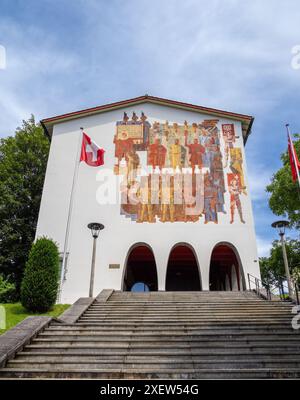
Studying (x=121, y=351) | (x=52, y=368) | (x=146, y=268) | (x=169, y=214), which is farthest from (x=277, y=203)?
(x=52, y=368)

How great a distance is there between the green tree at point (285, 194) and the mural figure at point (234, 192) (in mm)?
1718

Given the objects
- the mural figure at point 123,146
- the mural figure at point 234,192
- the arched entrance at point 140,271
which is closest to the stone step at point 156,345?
the arched entrance at point 140,271

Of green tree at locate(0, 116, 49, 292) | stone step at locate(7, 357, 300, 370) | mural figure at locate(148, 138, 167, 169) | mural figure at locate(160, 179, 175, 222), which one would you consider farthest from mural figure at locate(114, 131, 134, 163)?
stone step at locate(7, 357, 300, 370)

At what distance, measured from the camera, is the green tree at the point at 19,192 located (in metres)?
16.4

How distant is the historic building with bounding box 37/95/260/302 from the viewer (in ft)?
45.7

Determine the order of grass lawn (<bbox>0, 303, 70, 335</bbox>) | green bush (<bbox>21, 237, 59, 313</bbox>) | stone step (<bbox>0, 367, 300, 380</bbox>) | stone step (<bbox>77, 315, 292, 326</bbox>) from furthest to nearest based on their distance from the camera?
1. green bush (<bbox>21, 237, 59, 313</bbox>)
2. grass lawn (<bbox>0, 303, 70, 335</bbox>)
3. stone step (<bbox>77, 315, 292, 326</bbox>)
4. stone step (<bbox>0, 367, 300, 380</bbox>)

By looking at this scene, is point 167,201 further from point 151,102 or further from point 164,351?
point 164,351

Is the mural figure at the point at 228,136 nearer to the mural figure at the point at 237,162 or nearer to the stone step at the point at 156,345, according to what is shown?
the mural figure at the point at 237,162

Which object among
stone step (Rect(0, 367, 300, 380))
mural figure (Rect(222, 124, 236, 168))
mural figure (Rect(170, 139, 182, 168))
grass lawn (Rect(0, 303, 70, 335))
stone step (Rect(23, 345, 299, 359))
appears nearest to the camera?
stone step (Rect(0, 367, 300, 380))

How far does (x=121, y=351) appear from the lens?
214 inches

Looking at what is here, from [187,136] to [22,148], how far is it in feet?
35.4

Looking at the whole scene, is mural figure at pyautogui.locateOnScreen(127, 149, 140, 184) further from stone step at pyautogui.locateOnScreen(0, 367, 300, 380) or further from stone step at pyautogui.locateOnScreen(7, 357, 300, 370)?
stone step at pyautogui.locateOnScreen(0, 367, 300, 380)

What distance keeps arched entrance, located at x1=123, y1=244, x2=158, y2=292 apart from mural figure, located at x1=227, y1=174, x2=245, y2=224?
461 centimetres
